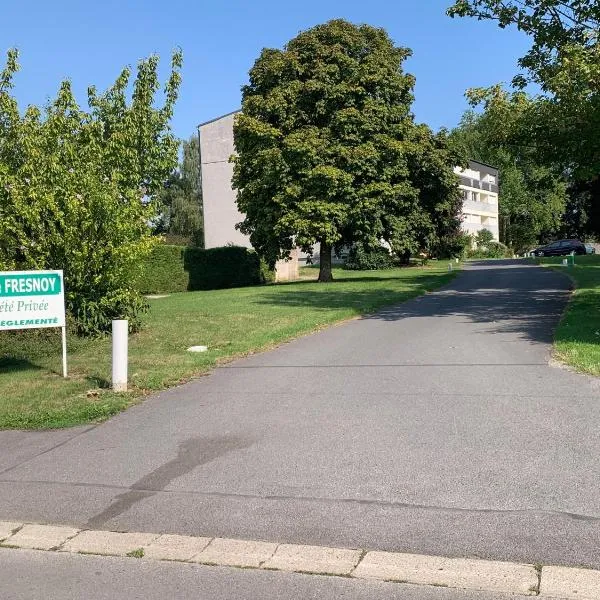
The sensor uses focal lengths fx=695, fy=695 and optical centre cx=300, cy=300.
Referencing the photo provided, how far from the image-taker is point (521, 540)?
4.11 metres

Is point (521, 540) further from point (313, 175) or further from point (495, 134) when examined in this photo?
point (313, 175)

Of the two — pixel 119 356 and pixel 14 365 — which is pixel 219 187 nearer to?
pixel 14 365

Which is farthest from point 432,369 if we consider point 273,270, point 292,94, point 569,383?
point 273,270

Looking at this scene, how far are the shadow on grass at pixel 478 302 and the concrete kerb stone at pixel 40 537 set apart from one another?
9025 mm

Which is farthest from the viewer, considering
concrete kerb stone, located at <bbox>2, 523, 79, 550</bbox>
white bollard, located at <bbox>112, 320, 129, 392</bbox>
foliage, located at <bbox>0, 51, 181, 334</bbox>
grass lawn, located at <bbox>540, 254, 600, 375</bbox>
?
foliage, located at <bbox>0, 51, 181, 334</bbox>

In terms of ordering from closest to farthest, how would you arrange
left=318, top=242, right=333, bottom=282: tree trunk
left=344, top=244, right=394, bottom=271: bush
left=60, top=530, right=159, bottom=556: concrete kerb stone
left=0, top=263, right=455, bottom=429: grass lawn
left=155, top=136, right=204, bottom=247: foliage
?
1. left=60, top=530, right=159, bottom=556: concrete kerb stone
2. left=0, top=263, right=455, bottom=429: grass lawn
3. left=318, top=242, right=333, bottom=282: tree trunk
4. left=344, top=244, right=394, bottom=271: bush
5. left=155, top=136, right=204, bottom=247: foliage

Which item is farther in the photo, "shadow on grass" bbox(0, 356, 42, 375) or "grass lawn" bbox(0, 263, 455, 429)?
"shadow on grass" bbox(0, 356, 42, 375)

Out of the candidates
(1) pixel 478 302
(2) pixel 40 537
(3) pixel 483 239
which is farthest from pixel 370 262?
(2) pixel 40 537

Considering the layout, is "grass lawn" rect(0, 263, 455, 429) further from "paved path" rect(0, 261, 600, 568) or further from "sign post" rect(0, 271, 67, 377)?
"sign post" rect(0, 271, 67, 377)

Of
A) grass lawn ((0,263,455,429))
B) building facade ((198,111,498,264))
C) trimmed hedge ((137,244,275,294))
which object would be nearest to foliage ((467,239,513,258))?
building facade ((198,111,498,264))

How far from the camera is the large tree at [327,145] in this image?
97.6ft

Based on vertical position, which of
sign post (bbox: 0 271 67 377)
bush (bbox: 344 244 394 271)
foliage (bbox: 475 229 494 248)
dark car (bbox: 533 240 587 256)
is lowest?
sign post (bbox: 0 271 67 377)

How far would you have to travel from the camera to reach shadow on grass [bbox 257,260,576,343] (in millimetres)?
14469

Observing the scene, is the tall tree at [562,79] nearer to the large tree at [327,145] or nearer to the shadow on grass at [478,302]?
the shadow on grass at [478,302]
